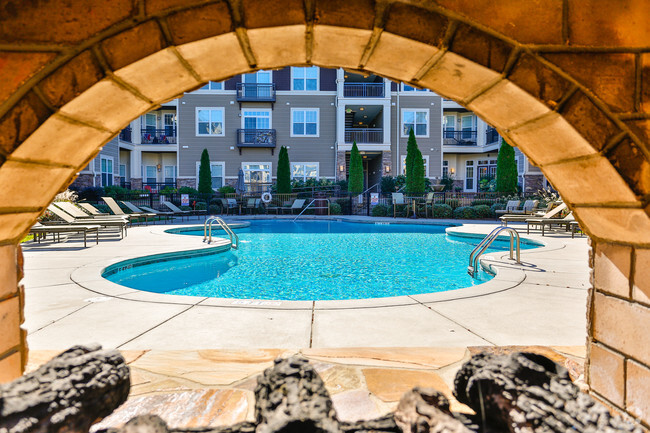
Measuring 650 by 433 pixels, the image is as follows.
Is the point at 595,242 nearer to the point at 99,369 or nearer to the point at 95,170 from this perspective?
the point at 99,369

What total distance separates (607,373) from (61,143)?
242cm

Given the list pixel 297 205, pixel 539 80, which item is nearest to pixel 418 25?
pixel 539 80

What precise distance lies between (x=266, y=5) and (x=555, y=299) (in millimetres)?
3926

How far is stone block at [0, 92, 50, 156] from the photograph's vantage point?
1161 millimetres

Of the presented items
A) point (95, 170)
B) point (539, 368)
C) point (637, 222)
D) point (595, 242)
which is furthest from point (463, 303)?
point (95, 170)

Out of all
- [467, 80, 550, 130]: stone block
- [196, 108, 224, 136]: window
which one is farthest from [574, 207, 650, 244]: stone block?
[196, 108, 224, 136]: window

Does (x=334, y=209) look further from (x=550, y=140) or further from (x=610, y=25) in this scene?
(x=610, y=25)

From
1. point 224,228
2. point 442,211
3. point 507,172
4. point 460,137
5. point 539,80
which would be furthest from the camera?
point 460,137

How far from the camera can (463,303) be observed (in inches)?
143

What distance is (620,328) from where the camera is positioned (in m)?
1.53

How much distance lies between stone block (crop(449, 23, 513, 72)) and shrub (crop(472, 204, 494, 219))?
60.5 ft

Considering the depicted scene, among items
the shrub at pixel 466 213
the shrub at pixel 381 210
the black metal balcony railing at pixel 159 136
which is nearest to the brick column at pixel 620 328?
the shrub at pixel 466 213

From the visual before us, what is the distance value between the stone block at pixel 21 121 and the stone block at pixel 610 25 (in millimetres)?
1840

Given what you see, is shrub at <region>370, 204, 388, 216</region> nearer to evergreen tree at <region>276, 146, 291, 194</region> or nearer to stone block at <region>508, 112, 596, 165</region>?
evergreen tree at <region>276, 146, 291, 194</region>
